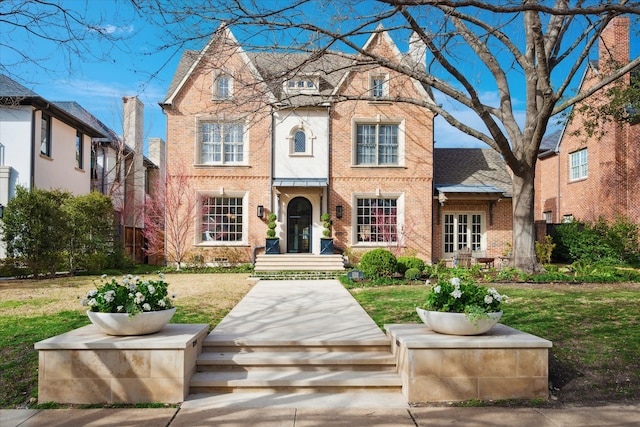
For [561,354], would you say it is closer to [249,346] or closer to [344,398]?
[344,398]

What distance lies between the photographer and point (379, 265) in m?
14.5

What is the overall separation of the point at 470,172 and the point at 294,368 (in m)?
17.7

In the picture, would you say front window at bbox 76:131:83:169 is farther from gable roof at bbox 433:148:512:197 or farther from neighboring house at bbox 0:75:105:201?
gable roof at bbox 433:148:512:197

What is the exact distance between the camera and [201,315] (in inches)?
337

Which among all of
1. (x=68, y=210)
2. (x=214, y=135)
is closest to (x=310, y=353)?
(x=68, y=210)

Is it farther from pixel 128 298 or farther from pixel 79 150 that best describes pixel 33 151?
pixel 128 298

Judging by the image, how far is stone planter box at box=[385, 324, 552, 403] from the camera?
5066mm

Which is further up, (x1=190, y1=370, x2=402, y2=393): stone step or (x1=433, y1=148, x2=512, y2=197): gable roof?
(x1=433, y1=148, x2=512, y2=197): gable roof

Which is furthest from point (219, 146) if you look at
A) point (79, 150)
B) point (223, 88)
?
point (79, 150)

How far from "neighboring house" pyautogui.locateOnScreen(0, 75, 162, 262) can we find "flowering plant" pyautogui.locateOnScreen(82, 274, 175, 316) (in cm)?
859

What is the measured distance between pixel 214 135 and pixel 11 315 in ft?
39.7

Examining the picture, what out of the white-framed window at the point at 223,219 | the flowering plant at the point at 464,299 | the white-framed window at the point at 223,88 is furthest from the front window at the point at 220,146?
the flowering plant at the point at 464,299

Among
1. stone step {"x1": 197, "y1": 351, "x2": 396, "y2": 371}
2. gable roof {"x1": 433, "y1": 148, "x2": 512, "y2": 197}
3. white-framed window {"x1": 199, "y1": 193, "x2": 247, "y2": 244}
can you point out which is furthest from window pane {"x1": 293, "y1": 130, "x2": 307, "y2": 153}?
stone step {"x1": 197, "y1": 351, "x2": 396, "y2": 371}

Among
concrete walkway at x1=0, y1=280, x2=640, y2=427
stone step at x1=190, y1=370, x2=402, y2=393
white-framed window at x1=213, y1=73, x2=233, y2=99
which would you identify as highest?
white-framed window at x1=213, y1=73, x2=233, y2=99
